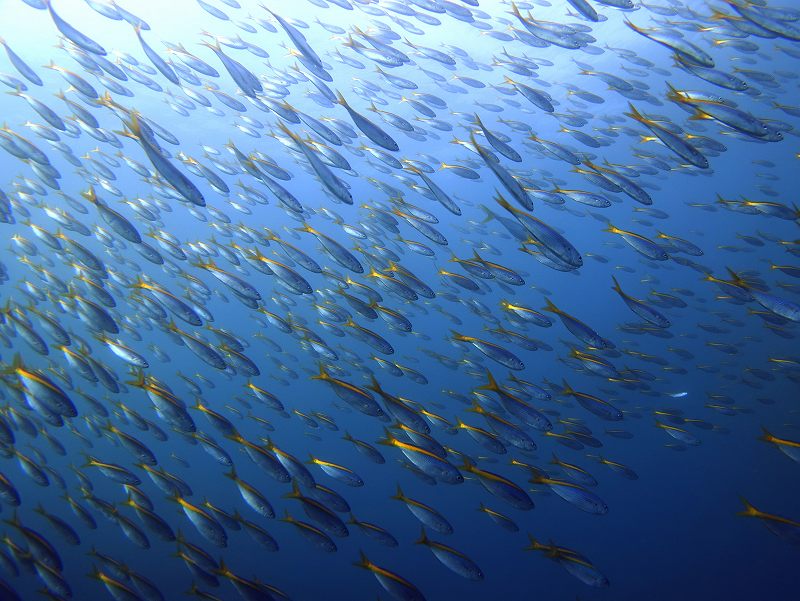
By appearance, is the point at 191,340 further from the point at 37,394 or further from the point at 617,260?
the point at 617,260

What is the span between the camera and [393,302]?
26922 millimetres

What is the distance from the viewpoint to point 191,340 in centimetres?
584

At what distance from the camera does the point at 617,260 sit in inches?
1901

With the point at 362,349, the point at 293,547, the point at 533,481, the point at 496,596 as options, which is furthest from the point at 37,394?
the point at 362,349

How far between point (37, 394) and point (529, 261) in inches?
1973

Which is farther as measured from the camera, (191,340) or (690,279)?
(690,279)

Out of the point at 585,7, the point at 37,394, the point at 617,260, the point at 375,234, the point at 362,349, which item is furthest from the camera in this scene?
the point at 617,260

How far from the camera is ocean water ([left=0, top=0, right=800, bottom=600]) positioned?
17.4 ft

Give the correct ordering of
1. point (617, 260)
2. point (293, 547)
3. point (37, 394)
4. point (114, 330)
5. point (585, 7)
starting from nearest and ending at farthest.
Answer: point (585, 7)
point (37, 394)
point (114, 330)
point (293, 547)
point (617, 260)

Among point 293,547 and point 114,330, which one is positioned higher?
point 114,330

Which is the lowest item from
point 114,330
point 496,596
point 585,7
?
point 496,596

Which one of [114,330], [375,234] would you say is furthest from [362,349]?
[114,330]

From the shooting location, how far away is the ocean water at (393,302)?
209 inches

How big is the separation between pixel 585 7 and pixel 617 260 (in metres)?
48.6
